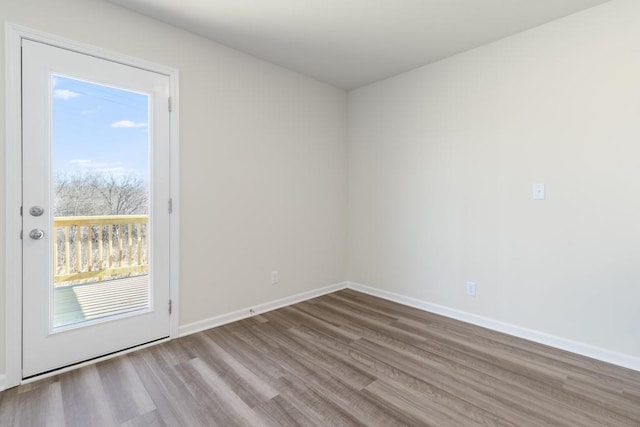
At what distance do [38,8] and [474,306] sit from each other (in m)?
4.05

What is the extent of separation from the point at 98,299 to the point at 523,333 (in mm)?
3376

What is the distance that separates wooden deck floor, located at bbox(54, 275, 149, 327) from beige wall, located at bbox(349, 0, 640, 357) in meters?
2.52

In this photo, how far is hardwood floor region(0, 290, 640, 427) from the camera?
1.70 metres

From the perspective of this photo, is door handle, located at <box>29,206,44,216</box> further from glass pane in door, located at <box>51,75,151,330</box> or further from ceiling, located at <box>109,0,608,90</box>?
ceiling, located at <box>109,0,608,90</box>

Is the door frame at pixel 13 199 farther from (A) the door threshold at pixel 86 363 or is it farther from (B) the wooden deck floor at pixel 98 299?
(B) the wooden deck floor at pixel 98 299

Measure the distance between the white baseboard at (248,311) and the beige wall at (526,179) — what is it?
0.81 m

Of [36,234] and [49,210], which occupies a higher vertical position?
[49,210]

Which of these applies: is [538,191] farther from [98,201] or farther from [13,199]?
[13,199]

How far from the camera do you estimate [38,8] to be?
202cm

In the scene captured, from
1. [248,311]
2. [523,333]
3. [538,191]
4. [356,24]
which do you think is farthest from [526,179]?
[248,311]

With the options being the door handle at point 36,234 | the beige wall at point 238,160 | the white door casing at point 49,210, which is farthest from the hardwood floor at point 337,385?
the door handle at point 36,234

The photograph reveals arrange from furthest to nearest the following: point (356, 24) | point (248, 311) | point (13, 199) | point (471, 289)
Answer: point (248, 311)
point (471, 289)
point (356, 24)
point (13, 199)

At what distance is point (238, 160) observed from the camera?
303cm

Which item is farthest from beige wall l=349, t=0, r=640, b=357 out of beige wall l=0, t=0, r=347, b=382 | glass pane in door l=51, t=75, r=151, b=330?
glass pane in door l=51, t=75, r=151, b=330
